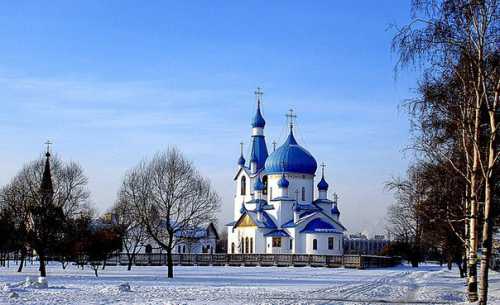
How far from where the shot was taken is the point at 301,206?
8444 cm

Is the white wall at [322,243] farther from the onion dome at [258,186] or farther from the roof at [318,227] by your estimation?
the onion dome at [258,186]

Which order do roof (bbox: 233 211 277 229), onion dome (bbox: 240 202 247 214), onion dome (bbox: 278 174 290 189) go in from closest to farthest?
1. onion dome (bbox: 278 174 290 189)
2. roof (bbox: 233 211 277 229)
3. onion dome (bbox: 240 202 247 214)

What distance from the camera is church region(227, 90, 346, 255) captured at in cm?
8144

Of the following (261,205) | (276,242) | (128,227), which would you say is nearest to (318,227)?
(276,242)

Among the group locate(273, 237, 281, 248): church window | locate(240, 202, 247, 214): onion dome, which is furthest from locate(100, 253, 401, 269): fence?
locate(240, 202, 247, 214): onion dome

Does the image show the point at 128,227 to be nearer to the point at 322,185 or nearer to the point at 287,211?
the point at 287,211

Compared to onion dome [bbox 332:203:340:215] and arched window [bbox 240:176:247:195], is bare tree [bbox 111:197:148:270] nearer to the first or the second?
arched window [bbox 240:176:247:195]

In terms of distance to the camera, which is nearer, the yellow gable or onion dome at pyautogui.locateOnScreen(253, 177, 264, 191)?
the yellow gable

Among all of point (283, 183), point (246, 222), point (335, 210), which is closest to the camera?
point (283, 183)

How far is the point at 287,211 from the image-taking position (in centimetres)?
8438

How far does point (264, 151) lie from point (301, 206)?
421 inches

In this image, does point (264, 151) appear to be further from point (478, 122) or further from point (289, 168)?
point (478, 122)

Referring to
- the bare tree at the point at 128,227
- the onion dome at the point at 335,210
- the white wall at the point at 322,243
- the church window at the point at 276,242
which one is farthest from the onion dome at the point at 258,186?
the bare tree at the point at 128,227

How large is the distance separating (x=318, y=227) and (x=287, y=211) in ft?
15.8
